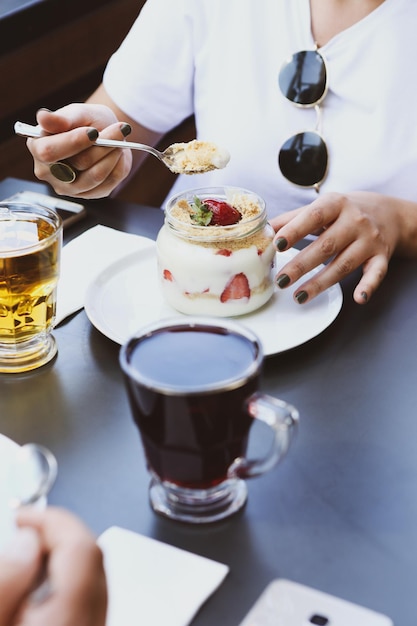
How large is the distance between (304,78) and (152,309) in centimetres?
53

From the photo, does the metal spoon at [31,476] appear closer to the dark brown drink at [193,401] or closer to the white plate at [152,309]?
the dark brown drink at [193,401]

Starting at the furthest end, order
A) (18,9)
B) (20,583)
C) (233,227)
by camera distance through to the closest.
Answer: (18,9)
(233,227)
(20,583)

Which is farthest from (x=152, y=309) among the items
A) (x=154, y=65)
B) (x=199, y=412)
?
(x=154, y=65)

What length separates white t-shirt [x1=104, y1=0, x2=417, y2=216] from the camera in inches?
48.6

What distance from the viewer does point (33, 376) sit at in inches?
32.4

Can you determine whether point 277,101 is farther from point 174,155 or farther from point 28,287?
point 28,287

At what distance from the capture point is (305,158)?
4.22 ft

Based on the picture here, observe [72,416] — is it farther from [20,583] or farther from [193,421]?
[20,583]

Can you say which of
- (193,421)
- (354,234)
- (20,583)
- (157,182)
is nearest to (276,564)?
(193,421)

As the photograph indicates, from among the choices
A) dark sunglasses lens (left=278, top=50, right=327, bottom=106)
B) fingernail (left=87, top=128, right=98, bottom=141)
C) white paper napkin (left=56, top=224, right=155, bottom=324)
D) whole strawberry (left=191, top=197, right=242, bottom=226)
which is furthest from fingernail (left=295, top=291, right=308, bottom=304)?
dark sunglasses lens (left=278, top=50, right=327, bottom=106)

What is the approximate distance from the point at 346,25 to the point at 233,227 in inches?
20.9

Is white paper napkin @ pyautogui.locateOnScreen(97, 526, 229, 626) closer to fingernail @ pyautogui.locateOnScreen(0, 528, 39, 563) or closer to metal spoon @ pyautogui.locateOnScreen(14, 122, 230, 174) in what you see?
fingernail @ pyautogui.locateOnScreen(0, 528, 39, 563)

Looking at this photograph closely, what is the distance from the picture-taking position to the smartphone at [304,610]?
0.54 metres

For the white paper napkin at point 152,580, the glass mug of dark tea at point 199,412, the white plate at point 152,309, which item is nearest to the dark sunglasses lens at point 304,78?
the white plate at point 152,309
